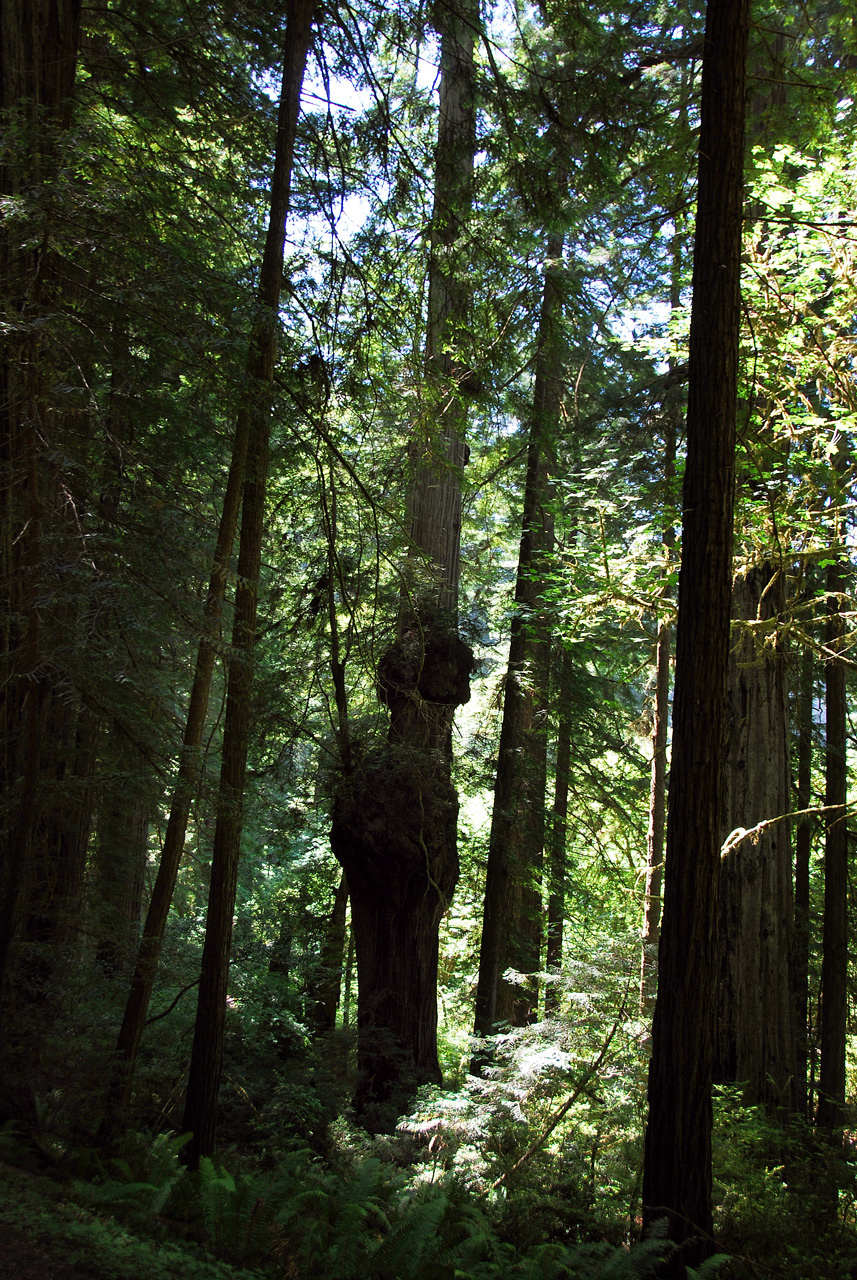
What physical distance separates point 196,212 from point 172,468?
379cm

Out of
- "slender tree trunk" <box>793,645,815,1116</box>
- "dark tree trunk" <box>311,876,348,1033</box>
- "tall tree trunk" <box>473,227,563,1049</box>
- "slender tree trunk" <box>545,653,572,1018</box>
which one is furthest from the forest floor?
"slender tree trunk" <box>793,645,815,1116</box>

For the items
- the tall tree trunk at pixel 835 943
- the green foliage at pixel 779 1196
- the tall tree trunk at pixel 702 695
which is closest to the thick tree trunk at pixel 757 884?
the green foliage at pixel 779 1196

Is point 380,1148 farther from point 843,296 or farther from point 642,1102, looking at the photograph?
point 843,296

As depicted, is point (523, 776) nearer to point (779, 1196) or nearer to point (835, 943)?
point (835, 943)

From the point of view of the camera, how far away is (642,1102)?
20.0 feet

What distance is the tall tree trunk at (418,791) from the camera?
698cm

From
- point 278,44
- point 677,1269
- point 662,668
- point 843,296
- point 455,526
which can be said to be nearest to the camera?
point 677,1269

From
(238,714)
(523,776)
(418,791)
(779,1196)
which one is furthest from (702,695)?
(523,776)

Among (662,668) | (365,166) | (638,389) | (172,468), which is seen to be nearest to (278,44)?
(365,166)

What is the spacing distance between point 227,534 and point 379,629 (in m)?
2.25

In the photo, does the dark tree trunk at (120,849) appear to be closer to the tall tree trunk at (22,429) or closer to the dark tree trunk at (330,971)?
the tall tree trunk at (22,429)

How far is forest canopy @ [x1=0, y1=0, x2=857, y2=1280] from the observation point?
417cm

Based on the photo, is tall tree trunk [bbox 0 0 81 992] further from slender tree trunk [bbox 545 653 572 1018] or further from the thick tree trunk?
slender tree trunk [bbox 545 653 572 1018]

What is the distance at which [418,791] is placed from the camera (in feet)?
24.1
